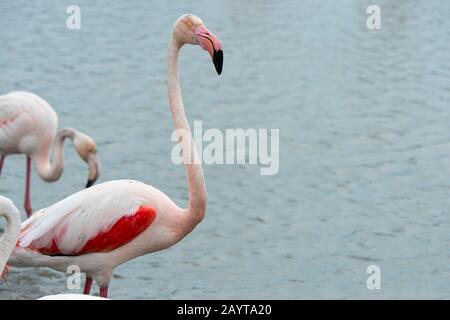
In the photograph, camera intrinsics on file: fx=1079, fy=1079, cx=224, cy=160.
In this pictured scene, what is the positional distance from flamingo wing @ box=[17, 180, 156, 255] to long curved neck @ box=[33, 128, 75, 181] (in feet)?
7.69

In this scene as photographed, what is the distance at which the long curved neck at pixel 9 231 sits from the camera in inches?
179

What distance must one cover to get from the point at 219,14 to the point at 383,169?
6598 mm

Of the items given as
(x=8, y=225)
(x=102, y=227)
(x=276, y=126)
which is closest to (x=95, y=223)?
(x=102, y=227)

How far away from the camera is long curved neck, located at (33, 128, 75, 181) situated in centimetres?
814

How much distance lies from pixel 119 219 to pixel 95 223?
0.43 ft

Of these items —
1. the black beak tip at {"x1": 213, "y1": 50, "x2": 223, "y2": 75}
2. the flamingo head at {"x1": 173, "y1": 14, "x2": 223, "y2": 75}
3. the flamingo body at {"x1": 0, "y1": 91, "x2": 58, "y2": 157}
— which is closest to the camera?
the black beak tip at {"x1": 213, "y1": 50, "x2": 223, "y2": 75}

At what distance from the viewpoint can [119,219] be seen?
574cm

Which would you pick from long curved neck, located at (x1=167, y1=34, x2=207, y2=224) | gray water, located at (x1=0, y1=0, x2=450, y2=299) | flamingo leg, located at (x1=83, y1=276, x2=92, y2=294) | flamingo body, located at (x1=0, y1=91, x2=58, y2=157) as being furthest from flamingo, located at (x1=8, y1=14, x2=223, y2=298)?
flamingo body, located at (x1=0, y1=91, x2=58, y2=157)

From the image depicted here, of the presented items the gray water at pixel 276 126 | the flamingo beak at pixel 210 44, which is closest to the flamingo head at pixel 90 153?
the gray water at pixel 276 126

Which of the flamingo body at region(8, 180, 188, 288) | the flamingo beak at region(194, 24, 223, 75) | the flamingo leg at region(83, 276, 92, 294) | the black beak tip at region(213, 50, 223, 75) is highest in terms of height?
the flamingo beak at region(194, 24, 223, 75)

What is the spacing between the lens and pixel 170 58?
586 cm

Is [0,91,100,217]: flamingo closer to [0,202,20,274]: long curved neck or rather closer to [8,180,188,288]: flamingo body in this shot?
[8,180,188,288]: flamingo body

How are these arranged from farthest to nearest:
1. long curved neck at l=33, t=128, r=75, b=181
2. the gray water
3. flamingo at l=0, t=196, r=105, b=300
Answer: long curved neck at l=33, t=128, r=75, b=181 → the gray water → flamingo at l=0, t=196, r=105, b=300
